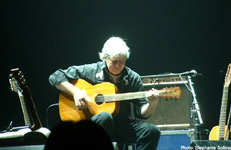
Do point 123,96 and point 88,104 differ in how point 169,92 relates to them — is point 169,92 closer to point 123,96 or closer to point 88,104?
point 123,96

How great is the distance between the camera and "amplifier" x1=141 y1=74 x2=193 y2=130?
3568 millimetres

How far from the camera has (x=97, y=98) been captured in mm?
3020

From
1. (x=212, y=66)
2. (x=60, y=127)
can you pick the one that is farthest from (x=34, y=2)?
(x=60, y=127)

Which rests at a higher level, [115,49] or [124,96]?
[115,49]

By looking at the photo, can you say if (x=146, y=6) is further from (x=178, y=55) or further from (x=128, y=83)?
(x=128, y=83)

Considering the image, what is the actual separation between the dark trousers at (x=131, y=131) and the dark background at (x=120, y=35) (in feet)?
5.53

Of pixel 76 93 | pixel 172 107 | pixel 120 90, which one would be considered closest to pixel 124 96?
pixel 120 90

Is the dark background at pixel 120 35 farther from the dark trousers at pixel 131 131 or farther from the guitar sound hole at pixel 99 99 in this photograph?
the dark trousers at pixel 131 131

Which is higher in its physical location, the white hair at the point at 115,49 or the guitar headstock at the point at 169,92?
the white hair at the point at 115,49

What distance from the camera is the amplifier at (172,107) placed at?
3.57m

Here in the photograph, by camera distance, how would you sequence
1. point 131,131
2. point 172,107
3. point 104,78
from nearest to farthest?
point 131,131, point 104,78, point 172,107

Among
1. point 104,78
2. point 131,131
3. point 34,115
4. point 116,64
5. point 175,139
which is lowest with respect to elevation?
point 175,139

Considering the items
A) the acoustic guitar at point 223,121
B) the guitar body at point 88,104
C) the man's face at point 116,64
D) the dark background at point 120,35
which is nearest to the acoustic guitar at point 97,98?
the guitar body at point 88,104

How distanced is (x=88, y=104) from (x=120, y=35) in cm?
177
